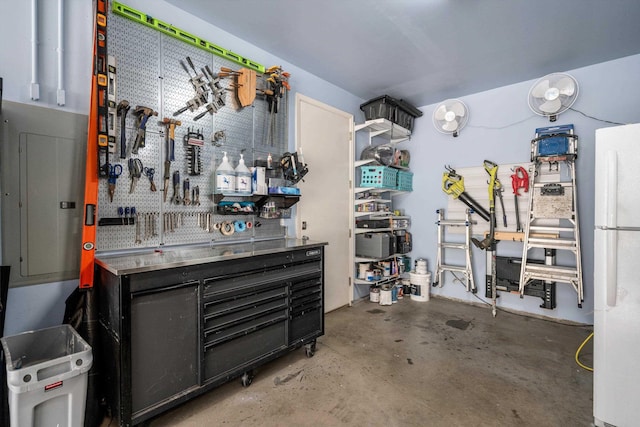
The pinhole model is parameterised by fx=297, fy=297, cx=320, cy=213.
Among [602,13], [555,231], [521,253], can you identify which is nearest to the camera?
[602,13]

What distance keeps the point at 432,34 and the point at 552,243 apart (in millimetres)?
2375

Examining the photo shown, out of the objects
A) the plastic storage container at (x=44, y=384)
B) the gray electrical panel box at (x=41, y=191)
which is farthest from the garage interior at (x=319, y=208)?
the plastic storage container at (x=44, y=384)

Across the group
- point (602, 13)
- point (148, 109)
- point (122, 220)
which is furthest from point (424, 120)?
point (122, 220)

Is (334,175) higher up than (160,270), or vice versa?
(334,175)

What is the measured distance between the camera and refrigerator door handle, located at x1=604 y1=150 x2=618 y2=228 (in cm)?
163

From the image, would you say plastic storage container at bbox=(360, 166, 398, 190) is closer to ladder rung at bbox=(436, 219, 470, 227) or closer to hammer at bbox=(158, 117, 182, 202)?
ladder rung at bbox=(436, 219, 470, 227)

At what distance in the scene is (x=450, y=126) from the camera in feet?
12.5

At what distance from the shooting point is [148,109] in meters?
1.97

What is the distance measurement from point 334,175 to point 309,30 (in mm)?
1533

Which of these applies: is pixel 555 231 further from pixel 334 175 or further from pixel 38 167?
pixel 38 167

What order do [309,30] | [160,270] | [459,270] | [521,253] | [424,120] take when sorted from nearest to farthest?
[160,270], [309,30], [521,253], [459,270], [424,120]

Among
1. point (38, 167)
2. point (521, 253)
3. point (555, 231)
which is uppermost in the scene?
point (38, 167)

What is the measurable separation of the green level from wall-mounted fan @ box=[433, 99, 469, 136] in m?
2.36

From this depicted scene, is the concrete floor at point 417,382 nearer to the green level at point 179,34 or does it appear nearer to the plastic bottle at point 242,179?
the plastic bottle at point 242,179
